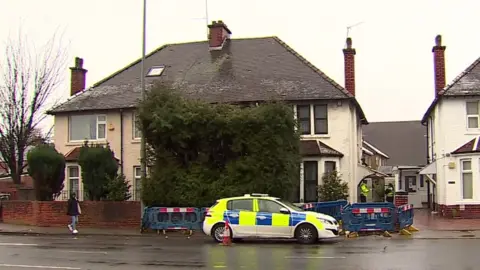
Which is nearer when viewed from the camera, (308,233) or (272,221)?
(308,233)

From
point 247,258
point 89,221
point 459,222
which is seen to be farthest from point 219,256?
point 459,222

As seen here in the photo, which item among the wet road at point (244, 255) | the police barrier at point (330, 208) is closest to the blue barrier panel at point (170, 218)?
the wet road at point (244, 255)

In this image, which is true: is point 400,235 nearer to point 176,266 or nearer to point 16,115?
point 176,266

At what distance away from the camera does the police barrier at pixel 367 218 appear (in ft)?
70.6

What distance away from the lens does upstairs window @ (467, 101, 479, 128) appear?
93.5ft

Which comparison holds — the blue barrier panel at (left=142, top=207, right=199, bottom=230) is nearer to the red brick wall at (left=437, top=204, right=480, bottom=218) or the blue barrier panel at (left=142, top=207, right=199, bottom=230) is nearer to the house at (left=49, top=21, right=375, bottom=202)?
the house at (left=49, top=21, right=375, bottom=202)

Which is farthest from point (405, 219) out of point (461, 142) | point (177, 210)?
point (177, 210)

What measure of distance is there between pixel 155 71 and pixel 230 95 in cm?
627

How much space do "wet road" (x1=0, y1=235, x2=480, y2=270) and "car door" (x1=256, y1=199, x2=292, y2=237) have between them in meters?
0.38

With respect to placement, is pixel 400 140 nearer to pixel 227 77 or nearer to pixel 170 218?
pixel 227 77

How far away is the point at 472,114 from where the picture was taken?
93.8 feet

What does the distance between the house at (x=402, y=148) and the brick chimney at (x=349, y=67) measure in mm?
21409

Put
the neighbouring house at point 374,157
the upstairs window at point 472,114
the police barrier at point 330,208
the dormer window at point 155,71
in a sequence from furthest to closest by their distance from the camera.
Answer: the neighbouring house at point 374,157, the dormer window at point 155,71, the upstairs window at point 472,114, the police barrier at point 330,208

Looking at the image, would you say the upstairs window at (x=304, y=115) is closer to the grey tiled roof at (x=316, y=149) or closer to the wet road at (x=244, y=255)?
the grey tiled roof at (x=316, y=149)
